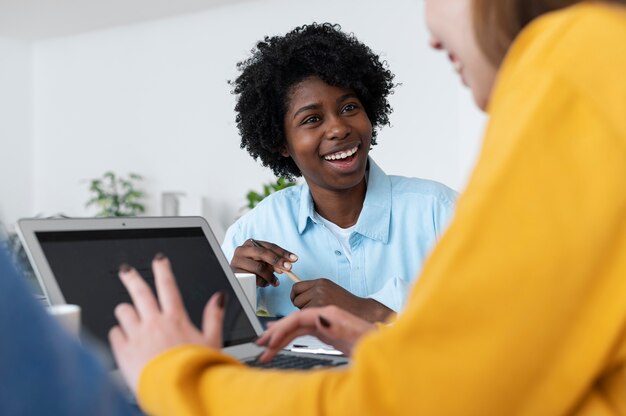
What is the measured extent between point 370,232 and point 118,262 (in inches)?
36.1

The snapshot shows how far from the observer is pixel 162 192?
667cm

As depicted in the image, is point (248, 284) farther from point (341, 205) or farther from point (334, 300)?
point (341, 205)

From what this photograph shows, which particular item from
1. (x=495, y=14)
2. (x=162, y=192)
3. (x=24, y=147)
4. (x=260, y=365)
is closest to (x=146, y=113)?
(x=162, y=192)

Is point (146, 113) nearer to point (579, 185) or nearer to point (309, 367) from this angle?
point (309, 367)

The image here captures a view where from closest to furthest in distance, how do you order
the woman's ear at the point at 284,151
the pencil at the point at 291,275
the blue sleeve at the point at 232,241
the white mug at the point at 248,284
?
the white mug at the point at 248,284 → the pencil at the point at 291,275 → the blue sleeve at the point at 232,241 → the woman's ear at the point at 284,151

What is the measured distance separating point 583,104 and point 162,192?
→ 6295 millimetres

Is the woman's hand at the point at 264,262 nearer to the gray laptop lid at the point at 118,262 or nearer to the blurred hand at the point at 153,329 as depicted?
the gray laptop lid at the point at 118,262

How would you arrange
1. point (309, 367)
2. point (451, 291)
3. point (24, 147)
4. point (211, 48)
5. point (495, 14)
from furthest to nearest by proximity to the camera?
point (24, 147)
point (211, 48)
point (309, 367)
point (495, 14)
point (451, 291)

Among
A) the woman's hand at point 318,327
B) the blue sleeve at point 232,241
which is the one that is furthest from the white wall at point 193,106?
the woman's hand at point 318,327

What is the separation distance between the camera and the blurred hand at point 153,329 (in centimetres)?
72

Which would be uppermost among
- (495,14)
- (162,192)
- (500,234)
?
(495,14)

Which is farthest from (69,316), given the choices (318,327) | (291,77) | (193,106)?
(193,106)

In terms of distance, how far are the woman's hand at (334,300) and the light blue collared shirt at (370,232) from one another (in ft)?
0.72

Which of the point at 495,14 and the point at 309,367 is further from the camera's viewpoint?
the point at 309,367
